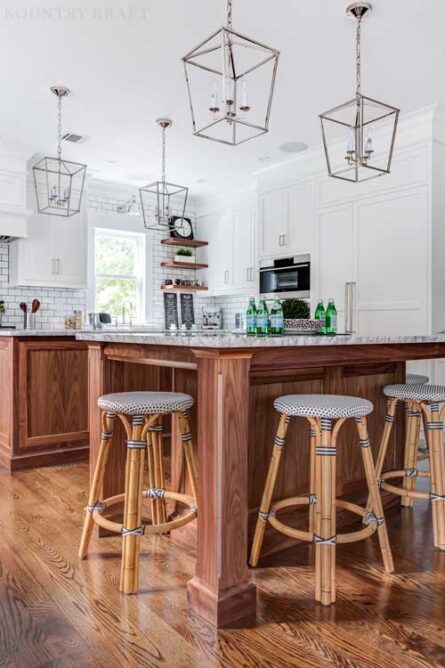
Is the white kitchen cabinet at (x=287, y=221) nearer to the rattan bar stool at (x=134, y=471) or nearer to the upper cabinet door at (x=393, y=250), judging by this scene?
the upper cabinet door at (x=393, y=250)

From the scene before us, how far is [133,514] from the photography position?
1.81 m

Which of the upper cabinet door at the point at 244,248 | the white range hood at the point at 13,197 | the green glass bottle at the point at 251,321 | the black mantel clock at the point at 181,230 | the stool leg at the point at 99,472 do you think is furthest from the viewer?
the black mantel clock at the point at 181,230

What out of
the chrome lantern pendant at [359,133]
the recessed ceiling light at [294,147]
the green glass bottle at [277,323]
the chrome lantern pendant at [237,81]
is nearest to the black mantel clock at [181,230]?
the recessed ceiling light at [294,147]

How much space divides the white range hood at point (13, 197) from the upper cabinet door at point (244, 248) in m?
2.44

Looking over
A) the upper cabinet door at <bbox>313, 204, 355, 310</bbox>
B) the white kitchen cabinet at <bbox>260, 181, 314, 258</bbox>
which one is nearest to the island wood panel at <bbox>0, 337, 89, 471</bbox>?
the upper cabinet door at <bbox>313, 204, 355, 310</bbox>

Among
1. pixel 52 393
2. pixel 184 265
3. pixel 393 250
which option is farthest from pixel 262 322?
pixel 184 265

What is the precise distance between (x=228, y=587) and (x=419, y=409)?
51.1 inches

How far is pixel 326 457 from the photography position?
69.4 inches

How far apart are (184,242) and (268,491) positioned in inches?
185

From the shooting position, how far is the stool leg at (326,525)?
1.75m

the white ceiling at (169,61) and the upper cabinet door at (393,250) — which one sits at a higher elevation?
the white ceiling at (169,61)

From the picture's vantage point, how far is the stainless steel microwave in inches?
198

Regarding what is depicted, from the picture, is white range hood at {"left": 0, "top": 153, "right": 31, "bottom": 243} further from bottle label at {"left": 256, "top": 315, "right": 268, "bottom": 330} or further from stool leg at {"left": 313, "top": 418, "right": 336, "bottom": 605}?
stool leg at {"left": 313, "top": 418, "right": 336, "bottom": 605}

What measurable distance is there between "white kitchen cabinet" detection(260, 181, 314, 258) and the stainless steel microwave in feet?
0.28
